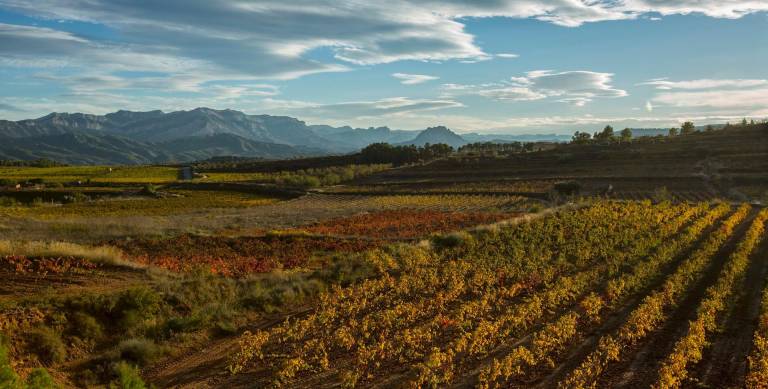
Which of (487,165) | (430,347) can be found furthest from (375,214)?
(487,165)

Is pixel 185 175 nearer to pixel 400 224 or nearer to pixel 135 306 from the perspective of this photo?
pixel 400 224

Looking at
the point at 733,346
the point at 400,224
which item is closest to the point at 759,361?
the point at 733,346

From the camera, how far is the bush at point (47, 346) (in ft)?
43.8

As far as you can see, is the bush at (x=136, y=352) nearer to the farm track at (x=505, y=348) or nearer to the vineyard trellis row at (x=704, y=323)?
the farm track at (x=505, y=348)

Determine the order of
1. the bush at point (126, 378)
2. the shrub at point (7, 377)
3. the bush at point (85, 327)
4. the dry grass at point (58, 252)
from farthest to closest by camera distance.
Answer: the dry grass at point (58, 252) < the bush at point (85, 327) < the bush at point (126, 378) < the shrub at point (7, 377)

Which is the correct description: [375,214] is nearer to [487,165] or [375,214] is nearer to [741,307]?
[741,307]

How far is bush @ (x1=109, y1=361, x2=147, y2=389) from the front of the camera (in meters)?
11.3

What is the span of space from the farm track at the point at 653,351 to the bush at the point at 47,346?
550 inches

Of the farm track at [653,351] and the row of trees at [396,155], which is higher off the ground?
the row of trees at [396,155]

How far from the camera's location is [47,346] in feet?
44.4

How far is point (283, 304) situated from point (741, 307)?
1705 centimetres

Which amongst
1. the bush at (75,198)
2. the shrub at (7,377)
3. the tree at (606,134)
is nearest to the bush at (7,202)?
the bush at (75,198)

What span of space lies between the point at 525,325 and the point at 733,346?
6.00 meters

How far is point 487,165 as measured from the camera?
354 feet
